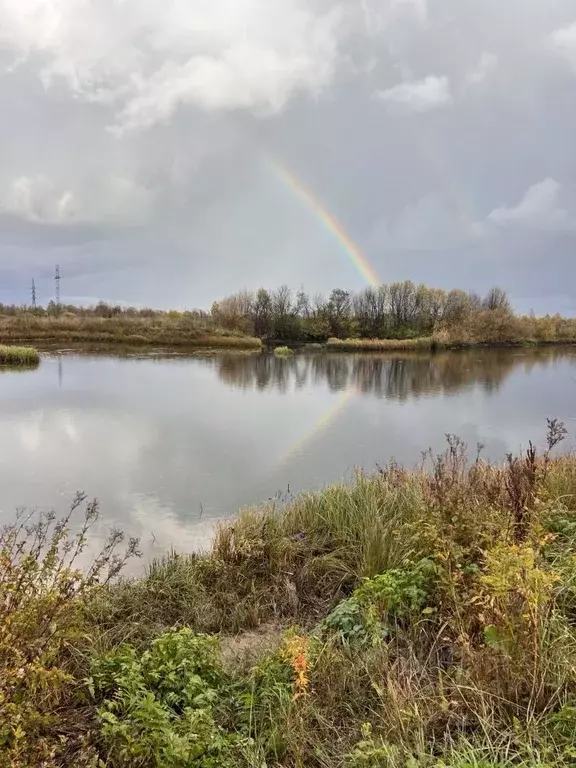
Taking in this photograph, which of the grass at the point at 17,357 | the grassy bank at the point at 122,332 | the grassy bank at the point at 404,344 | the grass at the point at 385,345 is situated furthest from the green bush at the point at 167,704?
the grass at the point at 385,345

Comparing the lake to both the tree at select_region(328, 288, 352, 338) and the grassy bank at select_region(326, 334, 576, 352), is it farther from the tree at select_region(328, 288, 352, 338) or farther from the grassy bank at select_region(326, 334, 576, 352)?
the tree at select_region(328, 288, 352, 338)

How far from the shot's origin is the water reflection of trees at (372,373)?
2186 cm

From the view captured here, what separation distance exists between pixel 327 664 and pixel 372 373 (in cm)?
2569

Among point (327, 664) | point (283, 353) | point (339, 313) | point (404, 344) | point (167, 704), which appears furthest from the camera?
point (339, 313)

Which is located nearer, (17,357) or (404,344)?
(17,357)

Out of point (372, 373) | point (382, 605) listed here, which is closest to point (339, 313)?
point (372, 373)

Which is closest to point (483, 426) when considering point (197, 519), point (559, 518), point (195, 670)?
point (197, 519)

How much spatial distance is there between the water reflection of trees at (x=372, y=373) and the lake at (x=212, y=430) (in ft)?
0.57

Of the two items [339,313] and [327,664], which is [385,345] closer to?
[339,313]

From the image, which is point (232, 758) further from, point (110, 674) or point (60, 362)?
point (60, 362)

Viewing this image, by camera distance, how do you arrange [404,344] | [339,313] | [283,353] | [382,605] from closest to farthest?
[382,605], [283,353], [404,344], [339,313]

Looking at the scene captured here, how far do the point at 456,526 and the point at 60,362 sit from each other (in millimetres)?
27703

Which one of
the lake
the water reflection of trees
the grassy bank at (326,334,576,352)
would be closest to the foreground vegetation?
the lake

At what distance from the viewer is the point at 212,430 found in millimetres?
12484
